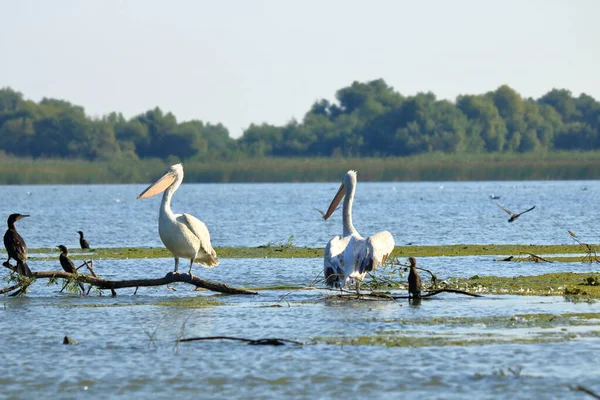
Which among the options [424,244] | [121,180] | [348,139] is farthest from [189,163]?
[424,244]

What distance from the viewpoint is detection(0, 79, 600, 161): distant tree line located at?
80.0m

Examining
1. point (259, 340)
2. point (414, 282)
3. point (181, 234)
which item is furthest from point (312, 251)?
point (259, 340)

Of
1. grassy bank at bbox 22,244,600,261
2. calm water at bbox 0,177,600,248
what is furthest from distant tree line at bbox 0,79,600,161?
grassy bank at bbox 22,244,600,261

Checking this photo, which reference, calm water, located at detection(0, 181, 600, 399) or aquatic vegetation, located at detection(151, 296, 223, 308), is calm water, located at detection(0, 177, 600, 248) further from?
aquatic vegetation, located at detection(151, 296, 223, 308)

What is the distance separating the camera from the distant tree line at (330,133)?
8000cm

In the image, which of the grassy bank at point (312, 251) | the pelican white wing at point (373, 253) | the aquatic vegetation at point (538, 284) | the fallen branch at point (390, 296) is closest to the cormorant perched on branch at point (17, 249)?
the fallen branch at point (390, 296)

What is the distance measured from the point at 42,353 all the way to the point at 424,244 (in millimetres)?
11631

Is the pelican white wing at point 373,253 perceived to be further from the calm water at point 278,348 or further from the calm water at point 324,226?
the calm water at point 324,226

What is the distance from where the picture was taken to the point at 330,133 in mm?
82438

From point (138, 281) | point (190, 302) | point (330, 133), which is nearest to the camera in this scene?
point (138, 281)

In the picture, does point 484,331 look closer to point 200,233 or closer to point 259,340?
point 259,340

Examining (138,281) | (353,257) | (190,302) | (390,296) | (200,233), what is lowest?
(190,302)

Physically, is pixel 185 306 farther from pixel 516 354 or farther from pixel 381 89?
pixel 381 89

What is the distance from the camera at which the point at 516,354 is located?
7.91m
